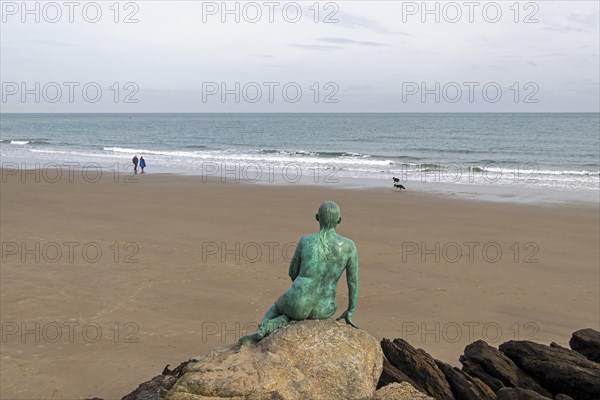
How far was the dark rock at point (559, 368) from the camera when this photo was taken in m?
7.02

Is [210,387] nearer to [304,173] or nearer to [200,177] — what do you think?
[200,177]

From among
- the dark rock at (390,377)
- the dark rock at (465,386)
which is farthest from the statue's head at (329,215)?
the dark rock at (465,386)

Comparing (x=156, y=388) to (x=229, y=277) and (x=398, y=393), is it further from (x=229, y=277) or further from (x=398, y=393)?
(x=229, y=277)

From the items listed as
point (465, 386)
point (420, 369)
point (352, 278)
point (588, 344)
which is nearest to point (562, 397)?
point (465, 386)

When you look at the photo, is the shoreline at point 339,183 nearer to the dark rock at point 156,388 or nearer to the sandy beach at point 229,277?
the sandy beach at point 229,277

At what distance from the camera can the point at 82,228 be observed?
19.9 metres

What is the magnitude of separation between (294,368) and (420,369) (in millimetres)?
2075

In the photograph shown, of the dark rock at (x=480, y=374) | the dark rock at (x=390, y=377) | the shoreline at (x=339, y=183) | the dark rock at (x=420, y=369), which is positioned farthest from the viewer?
the shoreline at (x=339, y=183)

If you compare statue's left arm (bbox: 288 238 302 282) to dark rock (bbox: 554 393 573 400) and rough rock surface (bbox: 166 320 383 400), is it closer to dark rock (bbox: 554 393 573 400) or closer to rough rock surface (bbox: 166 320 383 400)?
rough rock surface (bbox: 166 320 383 400)

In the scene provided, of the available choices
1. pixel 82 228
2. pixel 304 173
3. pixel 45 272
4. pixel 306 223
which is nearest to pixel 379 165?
pixel 304 173

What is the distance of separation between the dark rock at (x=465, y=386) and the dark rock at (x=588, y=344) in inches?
72.1

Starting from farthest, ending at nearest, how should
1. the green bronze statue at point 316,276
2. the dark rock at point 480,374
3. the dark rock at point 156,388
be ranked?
1. the dark rock at point 480,374
2. the dark rock at point 156,388
3. the green bronze statue at point 316,276

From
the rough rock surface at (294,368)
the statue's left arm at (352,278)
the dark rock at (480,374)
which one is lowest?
the dark rock at (480,374)

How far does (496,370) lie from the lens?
24.7 feet
